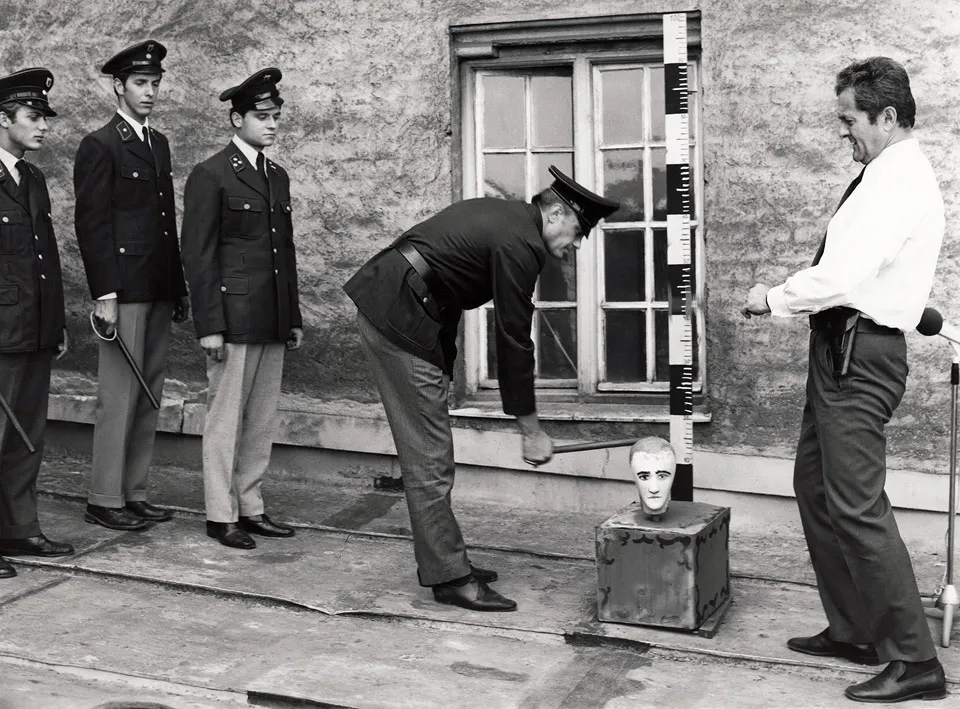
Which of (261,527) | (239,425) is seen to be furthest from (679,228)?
(261,527)

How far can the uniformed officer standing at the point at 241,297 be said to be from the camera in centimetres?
591

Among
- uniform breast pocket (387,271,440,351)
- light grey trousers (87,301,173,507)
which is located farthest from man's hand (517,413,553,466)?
light grey trousers (87,301,173,507)

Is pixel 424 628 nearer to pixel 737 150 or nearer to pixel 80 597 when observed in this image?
pixel 80 597

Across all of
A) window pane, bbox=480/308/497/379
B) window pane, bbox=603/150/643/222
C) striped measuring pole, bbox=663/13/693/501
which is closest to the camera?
striped measuring pole, bbox=663/13/693/501

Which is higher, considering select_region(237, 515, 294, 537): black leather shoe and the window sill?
the window sill

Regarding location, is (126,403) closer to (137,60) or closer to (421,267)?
(137,60)

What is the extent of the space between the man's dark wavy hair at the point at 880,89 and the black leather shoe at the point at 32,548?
378cm

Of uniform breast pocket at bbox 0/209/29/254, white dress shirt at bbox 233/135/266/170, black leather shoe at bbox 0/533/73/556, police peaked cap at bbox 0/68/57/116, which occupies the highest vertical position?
police peaked cap at bbox 0/68/57/116

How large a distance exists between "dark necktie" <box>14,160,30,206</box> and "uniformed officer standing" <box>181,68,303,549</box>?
2.19ft

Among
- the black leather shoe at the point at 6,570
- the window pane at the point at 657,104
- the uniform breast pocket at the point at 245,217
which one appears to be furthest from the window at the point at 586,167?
the black leather shoe at the point at 6,570

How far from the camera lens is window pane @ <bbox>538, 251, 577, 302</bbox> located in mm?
6871

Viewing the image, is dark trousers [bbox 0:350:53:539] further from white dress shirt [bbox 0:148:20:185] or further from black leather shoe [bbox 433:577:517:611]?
black leather shoe [bbox 433:577:517:611]

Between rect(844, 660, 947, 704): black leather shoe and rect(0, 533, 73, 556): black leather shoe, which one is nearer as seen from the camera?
rect(844, 660, 947, 704): black leather shoe

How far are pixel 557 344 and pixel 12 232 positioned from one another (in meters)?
2.77
